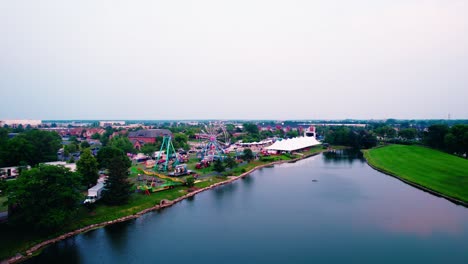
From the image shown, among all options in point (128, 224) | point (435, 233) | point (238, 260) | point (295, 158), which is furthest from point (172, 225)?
point (295, 158)

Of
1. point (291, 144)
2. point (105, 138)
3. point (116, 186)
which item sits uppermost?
point (105, 138)

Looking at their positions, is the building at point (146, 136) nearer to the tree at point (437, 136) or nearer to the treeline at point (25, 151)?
the treeline at point (25, 151)

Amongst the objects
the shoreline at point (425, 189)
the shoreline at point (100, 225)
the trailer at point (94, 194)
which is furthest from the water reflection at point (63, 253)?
the shoreline at point (425, 189)

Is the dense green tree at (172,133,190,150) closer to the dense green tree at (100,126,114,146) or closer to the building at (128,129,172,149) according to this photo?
the building at (128,129,172,149)

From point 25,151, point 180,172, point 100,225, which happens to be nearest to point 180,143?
point 180,172

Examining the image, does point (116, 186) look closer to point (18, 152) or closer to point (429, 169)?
point (18, 152)

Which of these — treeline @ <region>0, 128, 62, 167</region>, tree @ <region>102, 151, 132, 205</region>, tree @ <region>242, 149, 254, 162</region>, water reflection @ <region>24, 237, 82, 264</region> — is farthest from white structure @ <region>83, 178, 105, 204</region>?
tree @ <region>242, 149, 254, 162</region>
